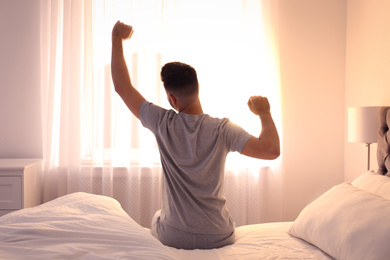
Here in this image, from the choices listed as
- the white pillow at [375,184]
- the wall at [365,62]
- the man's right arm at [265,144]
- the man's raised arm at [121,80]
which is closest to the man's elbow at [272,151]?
the man's right arm at [265,144]

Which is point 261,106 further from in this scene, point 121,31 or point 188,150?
point 121,31

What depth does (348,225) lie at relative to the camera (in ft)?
5.94

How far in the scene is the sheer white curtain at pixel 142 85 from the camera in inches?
143

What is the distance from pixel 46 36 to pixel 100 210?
2.34 m

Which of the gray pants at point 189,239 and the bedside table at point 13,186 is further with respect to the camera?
the bedside table at point 13,186

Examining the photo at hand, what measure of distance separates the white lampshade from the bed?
0.89 feet

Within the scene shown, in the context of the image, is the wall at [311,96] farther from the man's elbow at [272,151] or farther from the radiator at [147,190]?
the man's elbow at [272,151]

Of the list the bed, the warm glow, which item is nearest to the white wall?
the warm glow

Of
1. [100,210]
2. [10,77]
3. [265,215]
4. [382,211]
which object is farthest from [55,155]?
[382,211]

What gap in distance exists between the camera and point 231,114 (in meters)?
3.69

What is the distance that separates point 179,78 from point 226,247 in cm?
75

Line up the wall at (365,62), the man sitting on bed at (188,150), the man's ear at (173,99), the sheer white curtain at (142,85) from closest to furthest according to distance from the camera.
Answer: the man sitting on bed at (188,150) → the man's ear at (173,99) → the wall at (365,62) → the sheer white curtain at (142,85)

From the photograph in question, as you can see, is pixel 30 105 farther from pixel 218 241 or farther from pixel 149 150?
pixel 218 241

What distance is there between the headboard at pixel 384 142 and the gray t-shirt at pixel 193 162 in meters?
1.11
